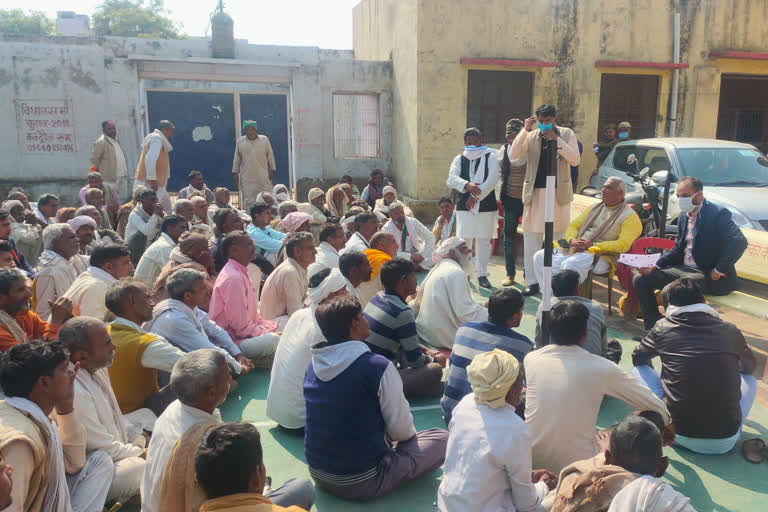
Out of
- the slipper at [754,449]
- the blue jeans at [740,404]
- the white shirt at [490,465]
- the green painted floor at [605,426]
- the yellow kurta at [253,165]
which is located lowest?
the green painted floor at [605,426]

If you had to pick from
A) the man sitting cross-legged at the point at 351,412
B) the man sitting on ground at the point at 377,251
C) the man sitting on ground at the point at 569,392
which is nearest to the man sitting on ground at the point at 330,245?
the man sitting on ground at the point at 377,251

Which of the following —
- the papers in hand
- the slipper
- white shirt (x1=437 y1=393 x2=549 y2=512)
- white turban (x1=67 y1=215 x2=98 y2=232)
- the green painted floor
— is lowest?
the green painted floor

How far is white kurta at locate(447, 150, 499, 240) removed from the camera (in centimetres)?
736

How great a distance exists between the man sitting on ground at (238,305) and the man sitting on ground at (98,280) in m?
0.75

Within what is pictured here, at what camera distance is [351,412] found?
2.92 m

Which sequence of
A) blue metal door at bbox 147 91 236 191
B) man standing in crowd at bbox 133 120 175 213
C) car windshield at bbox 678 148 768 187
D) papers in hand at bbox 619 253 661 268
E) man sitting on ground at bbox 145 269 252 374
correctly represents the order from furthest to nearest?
blue metal door at bbox 147 91 236 191 < man standing in crowd at bbox 133 120 175 213 < car windshield at bbox 678 148 768 187 < papers in hand at bbox 619 253 661 268 < man sitting on ground at bbox 145 269 252 374

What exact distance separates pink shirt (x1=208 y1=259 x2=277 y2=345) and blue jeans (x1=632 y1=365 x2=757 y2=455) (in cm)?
291

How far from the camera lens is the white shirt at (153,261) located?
216 inches

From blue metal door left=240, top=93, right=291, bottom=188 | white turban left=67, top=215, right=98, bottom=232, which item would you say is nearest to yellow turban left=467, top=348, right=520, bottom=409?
white turban left=67, top=215, right=98, bottom=232

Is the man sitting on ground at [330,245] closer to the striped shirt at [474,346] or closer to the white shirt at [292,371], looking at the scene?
the white shirt at [292,371]

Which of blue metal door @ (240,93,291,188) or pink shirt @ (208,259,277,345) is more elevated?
blue metal door @ (240,93,291,188)

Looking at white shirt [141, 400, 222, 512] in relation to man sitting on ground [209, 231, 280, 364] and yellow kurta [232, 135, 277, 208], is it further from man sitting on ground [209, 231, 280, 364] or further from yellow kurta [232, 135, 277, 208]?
yellow kurta [232, 135, 277, 208]

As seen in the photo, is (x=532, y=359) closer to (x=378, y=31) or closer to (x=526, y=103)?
(x=526, y=103)

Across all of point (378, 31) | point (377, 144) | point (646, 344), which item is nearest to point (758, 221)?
point (646, 344)
